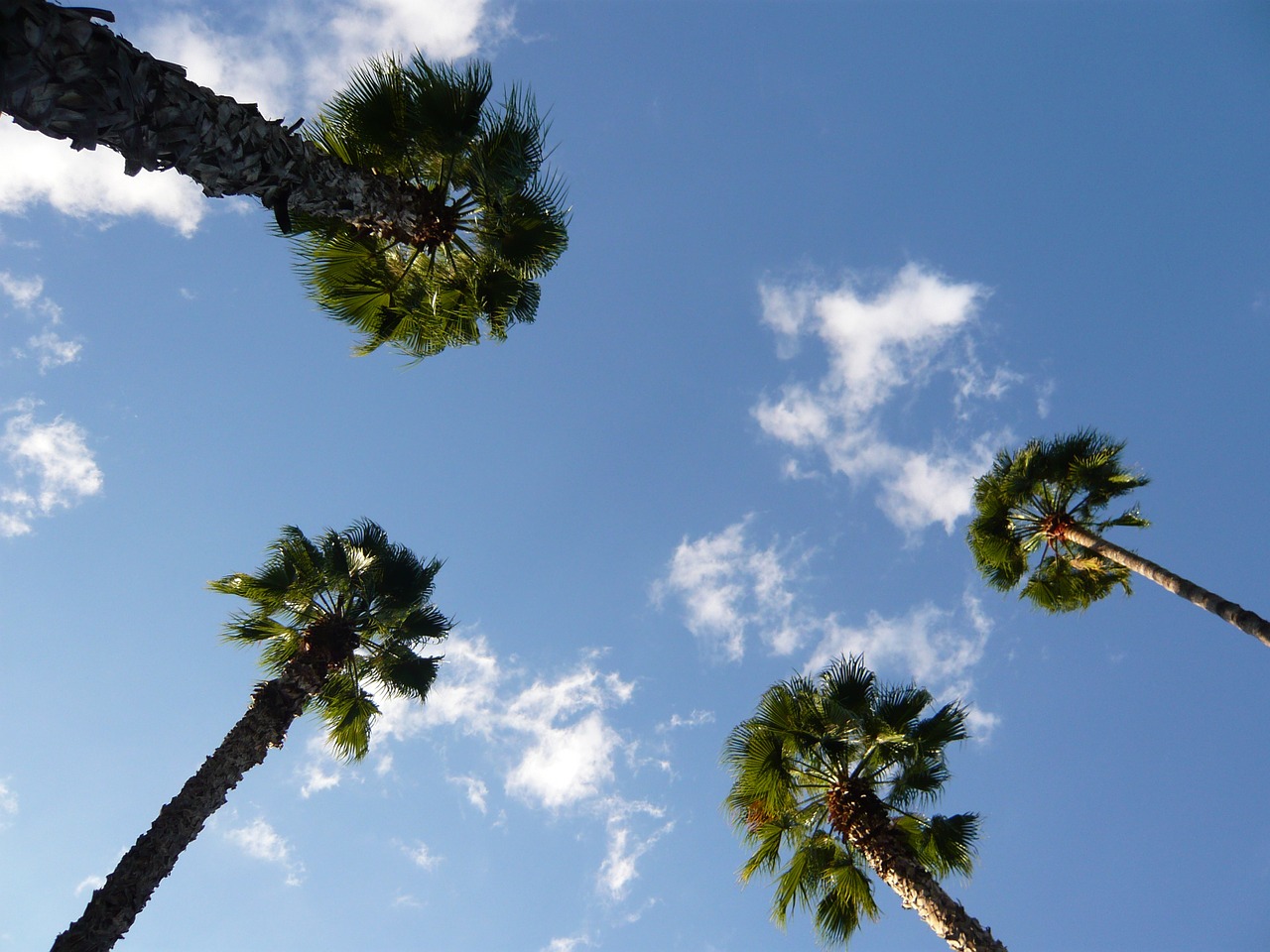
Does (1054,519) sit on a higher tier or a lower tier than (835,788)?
higher

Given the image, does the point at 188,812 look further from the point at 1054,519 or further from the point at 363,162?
the point at 1054,519

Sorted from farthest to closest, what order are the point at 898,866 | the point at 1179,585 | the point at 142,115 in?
the point at 1179,585, the point at 898,866, the point at 142,115

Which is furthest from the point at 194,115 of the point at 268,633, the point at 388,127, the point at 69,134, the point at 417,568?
the point at 268,633

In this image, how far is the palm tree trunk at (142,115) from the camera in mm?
3646

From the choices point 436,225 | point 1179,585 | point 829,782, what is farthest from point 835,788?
point 436,225

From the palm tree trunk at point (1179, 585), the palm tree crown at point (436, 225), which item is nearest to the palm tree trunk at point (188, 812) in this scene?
the palm tree crown at point (436, 225)

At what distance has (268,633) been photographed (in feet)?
38.5

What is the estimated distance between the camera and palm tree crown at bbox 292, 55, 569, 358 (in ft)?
27.4

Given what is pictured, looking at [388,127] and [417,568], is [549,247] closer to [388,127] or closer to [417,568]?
[388,127]

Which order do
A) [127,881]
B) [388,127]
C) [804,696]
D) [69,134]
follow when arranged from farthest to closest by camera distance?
[804,696]
[388,127]
[127,881]
[69,134]

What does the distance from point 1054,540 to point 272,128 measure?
579 inches

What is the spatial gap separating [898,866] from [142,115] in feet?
36.1

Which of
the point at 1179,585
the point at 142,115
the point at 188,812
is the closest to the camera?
the point at 142,115

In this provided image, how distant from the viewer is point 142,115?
14.5ft
